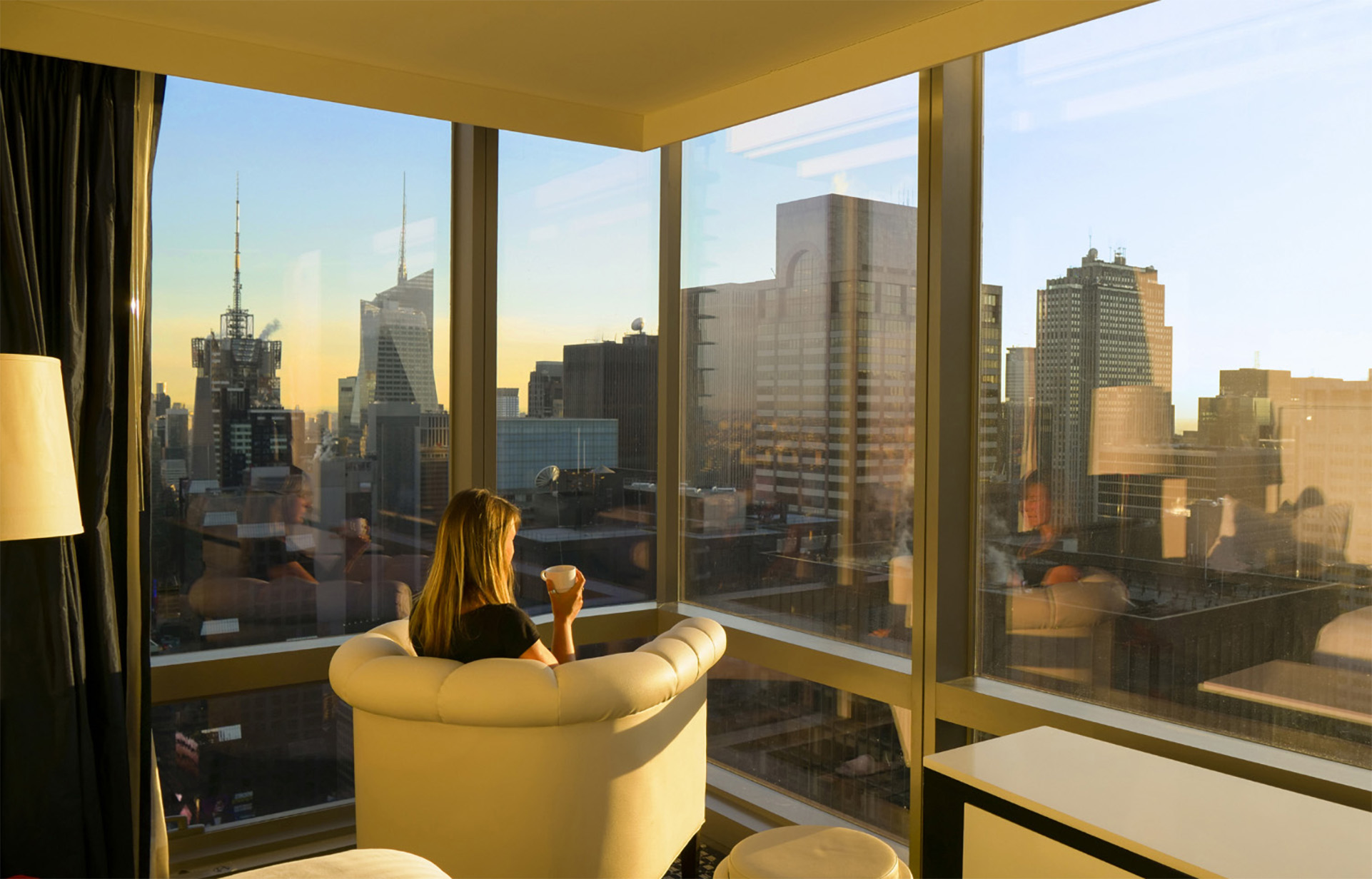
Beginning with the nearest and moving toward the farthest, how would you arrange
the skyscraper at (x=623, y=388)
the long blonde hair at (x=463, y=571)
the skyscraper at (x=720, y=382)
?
the long blonde hair at (x=463, y=571) < the skyscraper at (x=720, y=382) < the skyscraper at (x=623, y=388)

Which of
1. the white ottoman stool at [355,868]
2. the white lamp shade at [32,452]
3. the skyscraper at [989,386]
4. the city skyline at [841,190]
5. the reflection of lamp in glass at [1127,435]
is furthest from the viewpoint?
the skyscraper at [989,386]

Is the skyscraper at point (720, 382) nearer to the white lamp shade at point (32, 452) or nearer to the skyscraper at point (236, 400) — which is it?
the skyscraper at point (236, 400)

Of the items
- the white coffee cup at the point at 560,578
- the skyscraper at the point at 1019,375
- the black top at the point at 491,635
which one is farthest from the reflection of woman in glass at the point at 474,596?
the skyscraper at the point at 1019,375

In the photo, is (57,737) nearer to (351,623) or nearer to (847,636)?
(351,623)

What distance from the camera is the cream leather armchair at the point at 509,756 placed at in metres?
2.45

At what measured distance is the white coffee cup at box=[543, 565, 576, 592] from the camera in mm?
3182

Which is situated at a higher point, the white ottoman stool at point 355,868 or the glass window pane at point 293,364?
the glass window pane at point 293,364

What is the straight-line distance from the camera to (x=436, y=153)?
13.0 ft

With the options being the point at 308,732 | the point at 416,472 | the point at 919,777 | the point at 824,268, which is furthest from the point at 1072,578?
the point at 308,732

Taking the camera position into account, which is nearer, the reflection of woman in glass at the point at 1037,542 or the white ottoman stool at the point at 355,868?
the white ottoman stool at the point at 355,868

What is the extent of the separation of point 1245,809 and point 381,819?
2063mm

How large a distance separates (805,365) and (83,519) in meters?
2.42

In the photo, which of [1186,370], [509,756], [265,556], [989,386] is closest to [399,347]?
[265,556]

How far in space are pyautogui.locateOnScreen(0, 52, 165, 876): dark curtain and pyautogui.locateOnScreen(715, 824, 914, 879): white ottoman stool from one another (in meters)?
1.95
